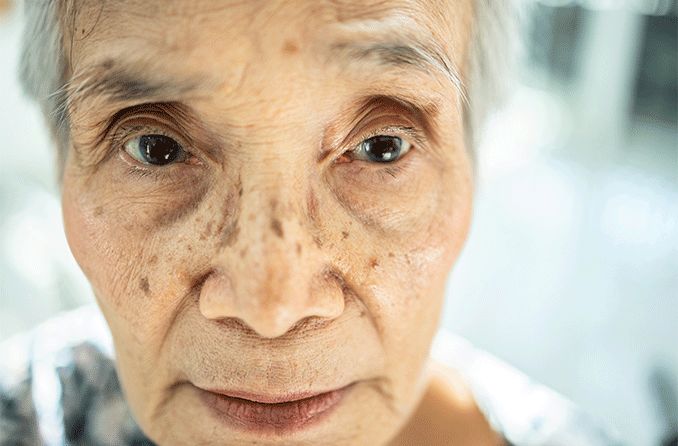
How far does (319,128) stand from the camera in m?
0.69

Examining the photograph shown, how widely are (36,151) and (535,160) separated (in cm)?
182

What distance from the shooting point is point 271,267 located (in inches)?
26.1

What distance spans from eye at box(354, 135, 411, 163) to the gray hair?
0.11 meters

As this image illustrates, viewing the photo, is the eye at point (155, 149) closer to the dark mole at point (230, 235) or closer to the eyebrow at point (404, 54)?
the dark mole at point (230, 235)

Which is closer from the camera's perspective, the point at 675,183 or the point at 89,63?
the point at 89,63

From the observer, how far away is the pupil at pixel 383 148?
0.78 m

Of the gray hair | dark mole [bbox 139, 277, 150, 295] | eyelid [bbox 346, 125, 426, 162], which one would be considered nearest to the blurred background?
the gray hair

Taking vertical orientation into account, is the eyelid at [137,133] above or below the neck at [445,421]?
above

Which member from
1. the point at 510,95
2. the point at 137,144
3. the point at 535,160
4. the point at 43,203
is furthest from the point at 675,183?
the point at 137,144

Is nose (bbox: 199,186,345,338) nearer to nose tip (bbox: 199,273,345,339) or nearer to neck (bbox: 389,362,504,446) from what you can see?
nose tip (bbox: 199,273,345,339)

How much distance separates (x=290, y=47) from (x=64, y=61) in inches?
11.5

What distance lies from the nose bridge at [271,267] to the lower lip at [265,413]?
117 mm

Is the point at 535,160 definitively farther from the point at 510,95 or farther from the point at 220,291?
the point at 220,291

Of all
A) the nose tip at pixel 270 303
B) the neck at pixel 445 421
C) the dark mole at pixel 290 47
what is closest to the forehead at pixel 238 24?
the dark mole at pixel 290 47
